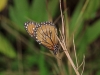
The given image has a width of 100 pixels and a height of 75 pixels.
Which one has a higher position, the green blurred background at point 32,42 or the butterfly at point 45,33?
the green blurred background at point 32,42

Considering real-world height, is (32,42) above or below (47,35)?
above

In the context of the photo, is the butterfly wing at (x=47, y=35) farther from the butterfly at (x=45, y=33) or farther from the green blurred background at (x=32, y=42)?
the green blurred background at (x=32, y=42)

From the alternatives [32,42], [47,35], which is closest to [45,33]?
[47,35]

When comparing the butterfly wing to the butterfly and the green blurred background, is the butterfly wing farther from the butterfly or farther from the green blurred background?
the green blurred background

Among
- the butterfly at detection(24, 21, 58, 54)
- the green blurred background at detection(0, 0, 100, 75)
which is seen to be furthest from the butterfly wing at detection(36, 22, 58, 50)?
the green blurred background at detection(0, 0, 100, 75)

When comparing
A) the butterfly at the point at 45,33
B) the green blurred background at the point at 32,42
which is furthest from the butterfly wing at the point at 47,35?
the green blurred background at the point at 32,42

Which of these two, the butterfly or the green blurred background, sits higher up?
the green blurred background

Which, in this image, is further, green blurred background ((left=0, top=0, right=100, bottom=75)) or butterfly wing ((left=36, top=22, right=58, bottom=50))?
green blurred background ((left=0, top=0, right=100, bottom=75))

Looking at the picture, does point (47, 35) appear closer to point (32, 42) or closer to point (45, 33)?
point (45, 33)
